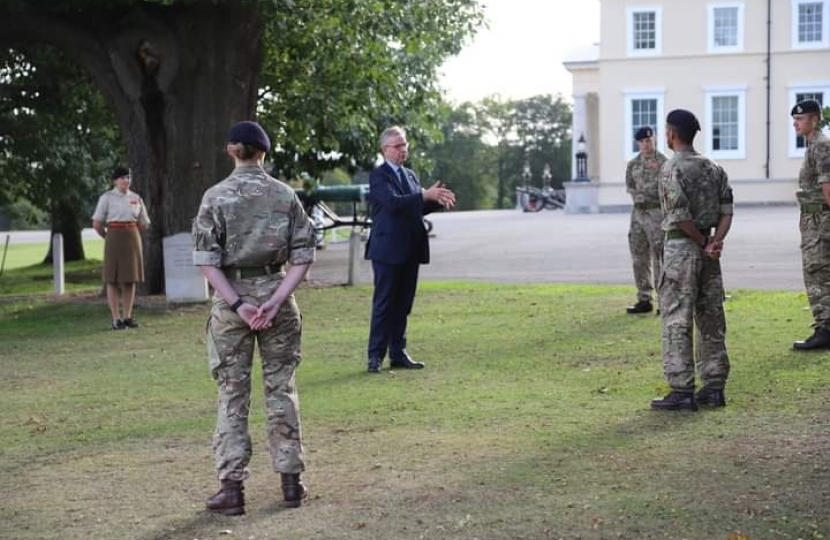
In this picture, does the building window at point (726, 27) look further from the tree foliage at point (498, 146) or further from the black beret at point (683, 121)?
the black beret at point (683, 121)

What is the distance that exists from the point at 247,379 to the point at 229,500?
2.12 ft

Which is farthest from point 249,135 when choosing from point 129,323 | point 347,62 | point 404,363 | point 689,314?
point 347,62

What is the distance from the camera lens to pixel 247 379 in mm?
7332

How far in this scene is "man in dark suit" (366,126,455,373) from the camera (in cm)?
1170

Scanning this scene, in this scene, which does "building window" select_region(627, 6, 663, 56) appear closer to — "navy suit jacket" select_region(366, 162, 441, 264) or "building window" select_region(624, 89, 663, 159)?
"building window" select_region(624, 89, 663, 159)

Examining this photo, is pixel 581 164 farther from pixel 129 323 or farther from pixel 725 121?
pixel 129 323

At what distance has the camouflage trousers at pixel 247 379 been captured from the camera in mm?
7246

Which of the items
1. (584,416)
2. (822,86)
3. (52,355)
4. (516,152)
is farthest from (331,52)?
(516,152)

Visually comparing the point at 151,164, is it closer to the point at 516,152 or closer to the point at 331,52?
the point at 331,52

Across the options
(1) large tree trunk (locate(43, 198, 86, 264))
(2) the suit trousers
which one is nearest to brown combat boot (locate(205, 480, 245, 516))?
(2) the suit trousers

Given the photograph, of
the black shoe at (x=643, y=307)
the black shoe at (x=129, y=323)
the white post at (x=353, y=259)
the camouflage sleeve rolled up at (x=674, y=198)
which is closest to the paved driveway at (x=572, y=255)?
the white post at (x=353, y=259)

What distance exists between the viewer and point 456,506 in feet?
23.5

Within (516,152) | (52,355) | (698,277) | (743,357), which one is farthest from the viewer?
(516,152)

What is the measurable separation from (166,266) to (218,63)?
10.1 ft
